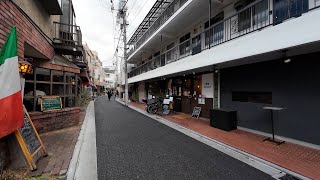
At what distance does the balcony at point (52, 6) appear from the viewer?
752 cm

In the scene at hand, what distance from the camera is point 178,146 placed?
6.31 meters

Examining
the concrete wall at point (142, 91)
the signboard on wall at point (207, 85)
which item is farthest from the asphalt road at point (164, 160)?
the concrete wall at point (142, 91)

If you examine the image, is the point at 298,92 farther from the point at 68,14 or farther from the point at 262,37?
the point at 68,14

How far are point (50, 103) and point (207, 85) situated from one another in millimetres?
8415

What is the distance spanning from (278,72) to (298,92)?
1037 mm

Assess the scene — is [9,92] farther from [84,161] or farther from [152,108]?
[152,108]

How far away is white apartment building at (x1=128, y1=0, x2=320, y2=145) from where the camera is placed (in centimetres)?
527

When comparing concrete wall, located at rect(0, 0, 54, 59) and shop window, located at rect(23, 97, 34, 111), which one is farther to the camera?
shop window, located at rect(23, 97, 34, 111)

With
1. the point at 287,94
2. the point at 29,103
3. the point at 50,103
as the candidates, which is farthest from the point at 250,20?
the point at 29,103

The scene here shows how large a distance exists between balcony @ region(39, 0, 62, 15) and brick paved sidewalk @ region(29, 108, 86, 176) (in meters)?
5.22

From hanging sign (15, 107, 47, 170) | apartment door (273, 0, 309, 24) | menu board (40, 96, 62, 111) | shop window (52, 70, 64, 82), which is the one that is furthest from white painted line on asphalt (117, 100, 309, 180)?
shop window (52, 70, 64, 82)

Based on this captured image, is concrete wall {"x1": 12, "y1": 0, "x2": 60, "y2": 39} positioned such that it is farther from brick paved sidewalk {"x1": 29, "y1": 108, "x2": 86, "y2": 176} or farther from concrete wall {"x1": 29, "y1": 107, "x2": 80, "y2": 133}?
brick paved sidewalk {"x1": 29, "y1": 108, "x2": 86, "y2": 176}

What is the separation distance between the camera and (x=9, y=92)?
3.76 metres

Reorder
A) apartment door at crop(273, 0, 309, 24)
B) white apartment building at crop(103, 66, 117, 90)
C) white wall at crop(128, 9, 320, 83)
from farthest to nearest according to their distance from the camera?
white apartment building at crop(103, 66, 117, 90) → apartment door at crop(273, 0, 309, 24) → white wall at crop(128, 9, 320, 83)
